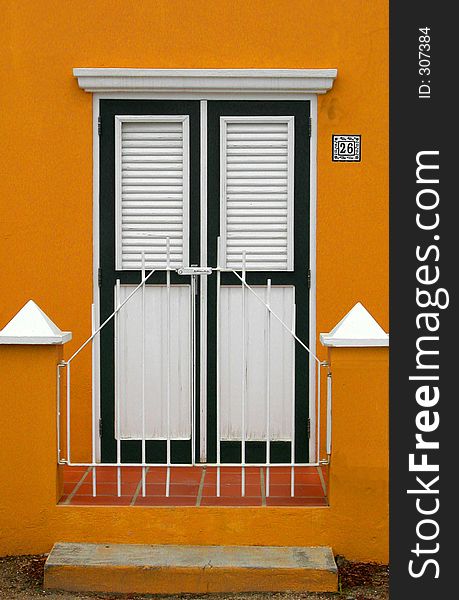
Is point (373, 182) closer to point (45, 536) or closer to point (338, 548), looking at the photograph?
point (338, 548)

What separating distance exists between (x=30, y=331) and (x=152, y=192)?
170 cm

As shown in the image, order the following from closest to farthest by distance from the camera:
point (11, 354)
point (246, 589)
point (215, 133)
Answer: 1. point (246, 589)
2. point (11, 354)
3. point (215, 133)

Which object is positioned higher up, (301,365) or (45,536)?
(301,365)

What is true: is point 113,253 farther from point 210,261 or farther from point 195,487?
point 195,487

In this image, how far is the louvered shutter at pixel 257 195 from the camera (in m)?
6.64

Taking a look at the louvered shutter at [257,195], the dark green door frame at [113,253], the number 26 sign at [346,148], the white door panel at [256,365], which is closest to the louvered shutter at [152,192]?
the dark green door frame at [113,253]

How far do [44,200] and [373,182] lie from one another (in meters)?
2.33

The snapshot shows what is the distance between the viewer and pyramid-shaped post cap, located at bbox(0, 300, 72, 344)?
538cm

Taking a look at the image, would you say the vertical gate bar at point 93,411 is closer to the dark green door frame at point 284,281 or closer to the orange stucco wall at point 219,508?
the orange stucco wall at point 219,508

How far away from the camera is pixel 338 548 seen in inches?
214

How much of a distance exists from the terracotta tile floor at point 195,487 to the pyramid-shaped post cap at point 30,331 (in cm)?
98

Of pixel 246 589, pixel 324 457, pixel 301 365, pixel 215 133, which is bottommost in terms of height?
pixel 246 589

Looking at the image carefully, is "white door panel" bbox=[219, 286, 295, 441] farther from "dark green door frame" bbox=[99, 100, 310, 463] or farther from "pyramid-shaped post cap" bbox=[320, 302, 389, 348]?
"pyramid-shaped post cap" bbox=[320, 302, 389, 348]

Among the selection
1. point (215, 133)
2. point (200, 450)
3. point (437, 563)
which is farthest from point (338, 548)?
point (215, 133)
